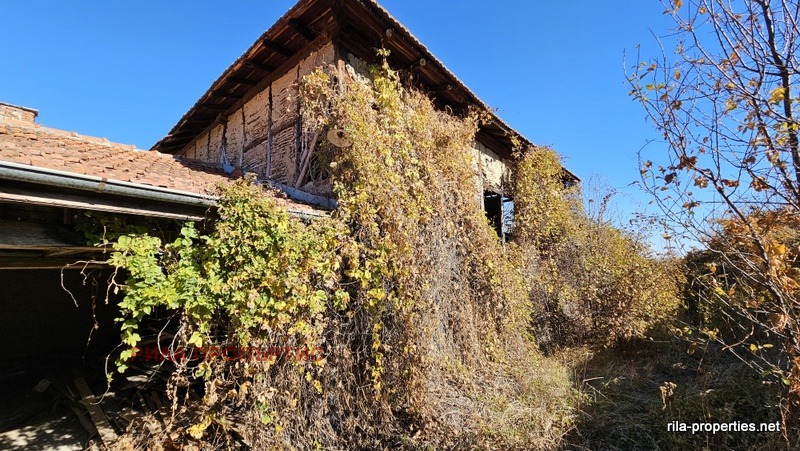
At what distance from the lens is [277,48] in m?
6.17

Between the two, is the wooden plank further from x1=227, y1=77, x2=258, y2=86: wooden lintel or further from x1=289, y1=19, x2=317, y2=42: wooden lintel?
x1=289, y1=19, x2=317, y2=42: wooden lintel

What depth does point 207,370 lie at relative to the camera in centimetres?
309

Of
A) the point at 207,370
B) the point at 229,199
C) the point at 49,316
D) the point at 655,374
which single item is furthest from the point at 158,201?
the point at 655,374

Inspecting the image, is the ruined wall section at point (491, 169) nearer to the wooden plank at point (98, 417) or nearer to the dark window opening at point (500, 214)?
the dark window opening at point (500, 214)

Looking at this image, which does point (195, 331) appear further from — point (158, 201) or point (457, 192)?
point (457, 192)

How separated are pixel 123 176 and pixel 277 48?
397 centimetres

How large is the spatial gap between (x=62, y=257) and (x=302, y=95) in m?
3.48

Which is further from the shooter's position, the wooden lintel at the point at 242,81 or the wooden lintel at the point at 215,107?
the wooden lintel at the point at 215,107

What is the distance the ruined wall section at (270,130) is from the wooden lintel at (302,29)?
242 millimetres

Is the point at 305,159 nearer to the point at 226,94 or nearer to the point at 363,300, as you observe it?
the point at 363,300

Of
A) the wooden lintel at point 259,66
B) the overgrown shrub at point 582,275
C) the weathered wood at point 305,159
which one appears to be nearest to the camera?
the weathered wood at point 305,159

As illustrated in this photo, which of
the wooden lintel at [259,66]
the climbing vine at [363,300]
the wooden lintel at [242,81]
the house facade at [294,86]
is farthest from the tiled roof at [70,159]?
the wooden lintel at [259,66]

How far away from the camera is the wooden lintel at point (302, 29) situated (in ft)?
18.2

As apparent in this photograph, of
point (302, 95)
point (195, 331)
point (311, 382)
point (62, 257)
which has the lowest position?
point (311, 382)
